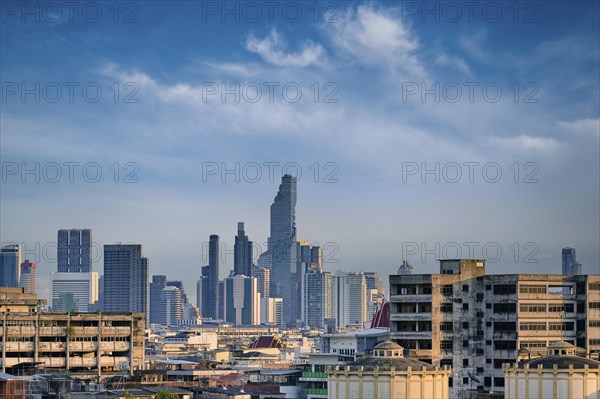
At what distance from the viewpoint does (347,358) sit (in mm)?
165750

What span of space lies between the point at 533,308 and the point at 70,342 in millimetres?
59183

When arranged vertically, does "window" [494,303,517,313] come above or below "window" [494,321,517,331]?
above

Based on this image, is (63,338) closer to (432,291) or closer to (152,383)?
(152,383)

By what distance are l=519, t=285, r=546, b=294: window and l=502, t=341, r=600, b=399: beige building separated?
47.1m

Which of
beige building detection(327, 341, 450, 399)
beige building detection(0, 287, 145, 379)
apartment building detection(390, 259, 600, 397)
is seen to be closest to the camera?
beige building detection(327, 341, 450, 399)

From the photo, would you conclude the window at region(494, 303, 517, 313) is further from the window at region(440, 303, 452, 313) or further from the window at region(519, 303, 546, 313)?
the window at region(440, 303, 452, 313)

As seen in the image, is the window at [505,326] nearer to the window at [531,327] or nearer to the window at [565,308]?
the window at [531,327]

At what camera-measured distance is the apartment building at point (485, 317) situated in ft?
523

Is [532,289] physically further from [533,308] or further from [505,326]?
[505,326]

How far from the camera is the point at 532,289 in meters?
161

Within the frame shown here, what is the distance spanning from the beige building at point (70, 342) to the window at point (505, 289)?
1863 inches

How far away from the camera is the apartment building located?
160 meters

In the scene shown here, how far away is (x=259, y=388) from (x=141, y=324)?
2844 centimetres

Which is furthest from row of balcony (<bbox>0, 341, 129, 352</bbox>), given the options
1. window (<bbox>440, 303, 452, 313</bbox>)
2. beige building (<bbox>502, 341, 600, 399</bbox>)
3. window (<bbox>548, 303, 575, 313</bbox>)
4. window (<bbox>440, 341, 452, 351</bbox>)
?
beige building (<bbox>502, 341, 600, 399</bbox>)
